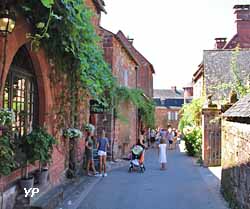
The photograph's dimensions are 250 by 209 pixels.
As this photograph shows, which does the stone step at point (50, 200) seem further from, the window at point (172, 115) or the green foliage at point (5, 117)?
the window at point (172, 115)

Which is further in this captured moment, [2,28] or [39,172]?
[39,172]

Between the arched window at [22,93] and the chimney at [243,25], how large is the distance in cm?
3055

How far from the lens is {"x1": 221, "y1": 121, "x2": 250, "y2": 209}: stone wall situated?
23.0 ft

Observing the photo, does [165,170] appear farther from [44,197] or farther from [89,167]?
[44,197]

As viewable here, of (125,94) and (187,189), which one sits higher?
(125,94)

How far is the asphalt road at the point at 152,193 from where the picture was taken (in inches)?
358

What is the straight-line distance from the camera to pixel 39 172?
27.7 feet

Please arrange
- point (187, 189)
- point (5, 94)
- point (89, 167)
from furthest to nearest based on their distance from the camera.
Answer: point (89, 167) → point (187, 189) → point (5, 94)

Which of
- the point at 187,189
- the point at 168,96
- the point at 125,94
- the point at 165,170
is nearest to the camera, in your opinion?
the point at 187,189

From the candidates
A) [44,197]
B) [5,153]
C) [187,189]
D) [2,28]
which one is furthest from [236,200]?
[2,28]

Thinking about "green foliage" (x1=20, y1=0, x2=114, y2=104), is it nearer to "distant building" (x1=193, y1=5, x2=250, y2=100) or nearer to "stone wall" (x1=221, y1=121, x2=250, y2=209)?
"stone wall" (x1=221, y1=121, x2=250, y2=209)

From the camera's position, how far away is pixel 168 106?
7156 cm

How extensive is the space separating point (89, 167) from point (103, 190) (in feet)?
9.89

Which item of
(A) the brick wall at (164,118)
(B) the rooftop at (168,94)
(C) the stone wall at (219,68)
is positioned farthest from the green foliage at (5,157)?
(B) the rooftop at (168,94)
